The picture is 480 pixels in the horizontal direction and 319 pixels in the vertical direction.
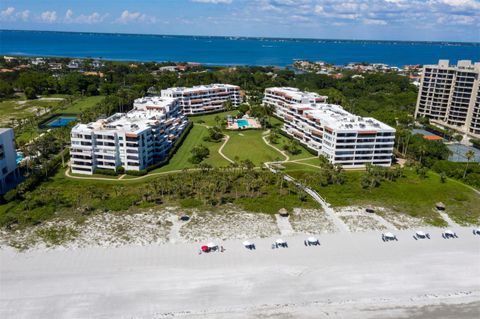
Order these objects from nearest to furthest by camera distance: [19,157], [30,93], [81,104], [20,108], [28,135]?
1. [19,157]
2. [28,135]
3. [20,108]
4. [81,104]
5. [30,93]

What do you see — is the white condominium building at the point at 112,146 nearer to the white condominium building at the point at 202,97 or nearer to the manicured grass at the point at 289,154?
the manicured grass at the point at 289,154

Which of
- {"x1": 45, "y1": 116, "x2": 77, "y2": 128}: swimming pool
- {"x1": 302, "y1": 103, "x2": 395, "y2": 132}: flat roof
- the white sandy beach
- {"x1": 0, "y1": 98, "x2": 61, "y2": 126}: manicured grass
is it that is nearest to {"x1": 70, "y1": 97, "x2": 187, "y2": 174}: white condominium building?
the white sandy beach

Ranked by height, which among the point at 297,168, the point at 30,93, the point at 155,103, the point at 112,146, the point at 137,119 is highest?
the point at 155,103

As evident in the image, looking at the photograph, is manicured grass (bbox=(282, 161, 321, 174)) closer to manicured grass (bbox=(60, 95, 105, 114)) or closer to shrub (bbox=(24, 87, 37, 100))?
manicured grass (bbox=(60, 95, 105, 114))

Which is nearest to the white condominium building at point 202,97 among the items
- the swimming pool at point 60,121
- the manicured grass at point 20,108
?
the swimming pool at point 60,121

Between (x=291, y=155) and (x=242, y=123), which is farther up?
(x=242, y=123)

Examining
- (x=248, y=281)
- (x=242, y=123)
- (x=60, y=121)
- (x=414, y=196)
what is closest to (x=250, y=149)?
(x=242, y=123)

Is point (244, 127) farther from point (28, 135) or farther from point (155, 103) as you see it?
point (28, 135)
